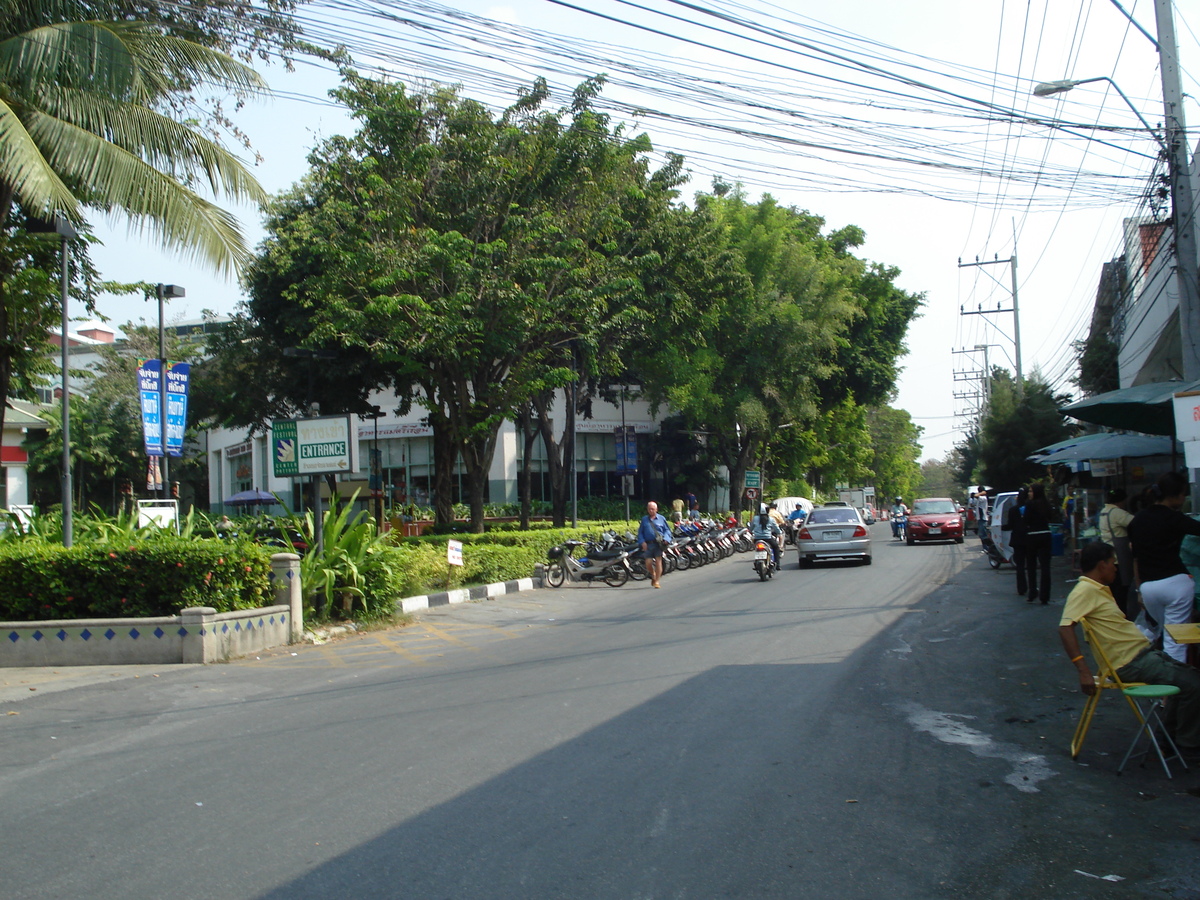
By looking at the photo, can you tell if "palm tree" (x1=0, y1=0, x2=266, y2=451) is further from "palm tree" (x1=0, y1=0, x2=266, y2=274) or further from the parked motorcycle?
the parked motorcycle

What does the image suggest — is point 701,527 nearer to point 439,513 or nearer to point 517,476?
point 439,513

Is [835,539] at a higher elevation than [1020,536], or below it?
below

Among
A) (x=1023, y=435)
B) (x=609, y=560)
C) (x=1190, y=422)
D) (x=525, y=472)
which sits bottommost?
(x=609, y=560)

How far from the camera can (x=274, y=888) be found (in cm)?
429

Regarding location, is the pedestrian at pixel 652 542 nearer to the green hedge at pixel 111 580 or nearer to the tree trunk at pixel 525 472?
the tree trunk at pixel 525 472

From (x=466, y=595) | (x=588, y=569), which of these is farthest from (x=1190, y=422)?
(x=588, y=569)

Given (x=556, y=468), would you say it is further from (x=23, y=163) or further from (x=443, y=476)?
(x=23, y=163)

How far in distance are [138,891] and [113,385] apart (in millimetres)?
55984

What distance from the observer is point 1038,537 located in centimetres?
1501

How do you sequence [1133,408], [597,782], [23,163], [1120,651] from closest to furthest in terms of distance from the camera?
[597,782] → [1120,651] → [23,163] → [1133,408]

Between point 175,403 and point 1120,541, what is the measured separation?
1716 cm

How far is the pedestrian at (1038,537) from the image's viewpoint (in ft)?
48.4

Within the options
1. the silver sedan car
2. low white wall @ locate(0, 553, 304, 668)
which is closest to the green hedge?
low white wall @ locate(0, 553, 304, 668)

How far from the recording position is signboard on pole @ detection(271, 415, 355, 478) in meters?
14.7
